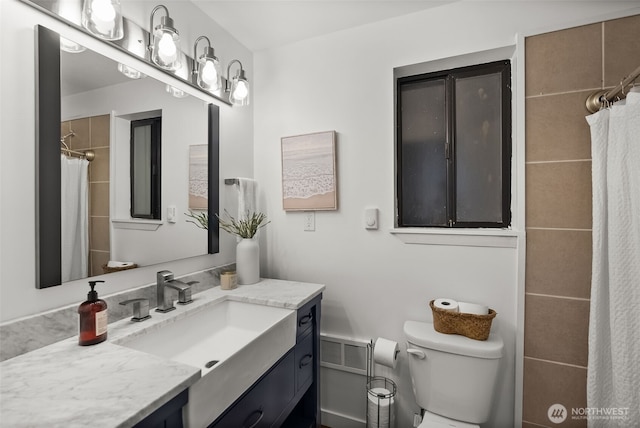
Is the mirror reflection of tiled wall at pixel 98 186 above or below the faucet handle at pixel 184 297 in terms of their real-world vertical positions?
above

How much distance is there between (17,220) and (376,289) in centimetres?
151

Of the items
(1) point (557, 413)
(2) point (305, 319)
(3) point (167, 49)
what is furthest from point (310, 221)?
(1) point (557, 413)

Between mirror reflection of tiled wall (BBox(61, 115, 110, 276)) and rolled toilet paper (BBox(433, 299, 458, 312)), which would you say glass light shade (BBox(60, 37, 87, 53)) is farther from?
rolled toilet paper (BBox(433, 299, 458, 312))

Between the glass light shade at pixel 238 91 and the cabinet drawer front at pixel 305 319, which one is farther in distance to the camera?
the glass light shade at pixel 238 91

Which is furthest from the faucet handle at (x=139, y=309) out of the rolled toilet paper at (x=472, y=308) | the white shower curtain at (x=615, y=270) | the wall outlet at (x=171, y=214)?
the white shower curtain at (x=615, y=270)

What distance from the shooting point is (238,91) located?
159cm

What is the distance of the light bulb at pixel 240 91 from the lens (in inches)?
62.6

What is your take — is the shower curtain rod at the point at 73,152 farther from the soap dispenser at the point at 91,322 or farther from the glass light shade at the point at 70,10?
the soap dispenser at the point at 91,322

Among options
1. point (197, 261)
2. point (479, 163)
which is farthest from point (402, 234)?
point (197, 261)

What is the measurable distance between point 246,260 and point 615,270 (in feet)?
5.30

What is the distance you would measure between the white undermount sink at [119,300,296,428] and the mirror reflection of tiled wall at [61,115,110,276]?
34cm

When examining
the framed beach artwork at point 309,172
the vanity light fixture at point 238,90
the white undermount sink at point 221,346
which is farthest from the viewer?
the framed beach artwork at point 309,172

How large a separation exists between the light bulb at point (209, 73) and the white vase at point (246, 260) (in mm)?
842

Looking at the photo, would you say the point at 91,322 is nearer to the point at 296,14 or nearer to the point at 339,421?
the point at 339,421
